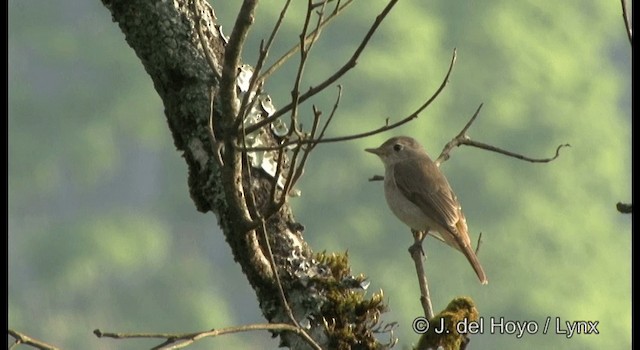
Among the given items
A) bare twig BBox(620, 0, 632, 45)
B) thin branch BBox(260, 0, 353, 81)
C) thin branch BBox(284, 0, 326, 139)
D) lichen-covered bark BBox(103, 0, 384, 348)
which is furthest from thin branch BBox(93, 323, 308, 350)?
A: bare twig BBox(620, 0, 632, 45)

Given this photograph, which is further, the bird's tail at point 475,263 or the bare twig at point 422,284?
the bird's tail at point 475,263

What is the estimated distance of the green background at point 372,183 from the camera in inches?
1494

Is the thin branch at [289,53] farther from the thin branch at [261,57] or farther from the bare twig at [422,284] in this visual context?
Answer: the bare twig at [422,284]

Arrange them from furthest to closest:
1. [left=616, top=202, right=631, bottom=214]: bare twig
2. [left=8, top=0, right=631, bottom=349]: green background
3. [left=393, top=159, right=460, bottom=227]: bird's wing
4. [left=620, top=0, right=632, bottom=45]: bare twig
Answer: [left=8, top=0, right=631, bottom=349]: green background, [left=393, top=159, right=460, bottom=227]: bird's wing, [left=620, top=0, right=632, bottom=45]: bare twig, [left=616, top=202, right=631, bottom=214]: bare twig

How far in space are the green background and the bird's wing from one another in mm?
25908

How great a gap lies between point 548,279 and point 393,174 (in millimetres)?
32764

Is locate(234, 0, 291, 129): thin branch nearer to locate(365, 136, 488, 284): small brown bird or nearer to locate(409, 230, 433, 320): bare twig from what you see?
locate(409, 230, 433, 320): bare twig

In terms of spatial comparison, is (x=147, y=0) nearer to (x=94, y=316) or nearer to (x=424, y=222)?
(x=424, y=222)

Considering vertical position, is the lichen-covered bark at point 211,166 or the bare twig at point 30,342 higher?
the lichen-covered bark at point 211,166

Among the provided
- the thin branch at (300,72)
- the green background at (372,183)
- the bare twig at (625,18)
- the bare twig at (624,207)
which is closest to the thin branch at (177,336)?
the thin branch at (300,72)

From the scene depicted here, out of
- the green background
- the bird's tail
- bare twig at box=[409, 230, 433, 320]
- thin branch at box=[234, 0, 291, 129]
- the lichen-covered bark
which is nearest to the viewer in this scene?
thin branch at box=[234, 0, 291, 129]

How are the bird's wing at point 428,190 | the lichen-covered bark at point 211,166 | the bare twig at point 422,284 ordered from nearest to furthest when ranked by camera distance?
the lichen-covered bark at point 211,166 < the bare twig at point 422,284 < the bird's wing at point 428,190

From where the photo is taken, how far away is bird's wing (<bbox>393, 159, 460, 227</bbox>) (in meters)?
7.25

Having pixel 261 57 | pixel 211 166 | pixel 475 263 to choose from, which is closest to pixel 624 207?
pixel 261 57
